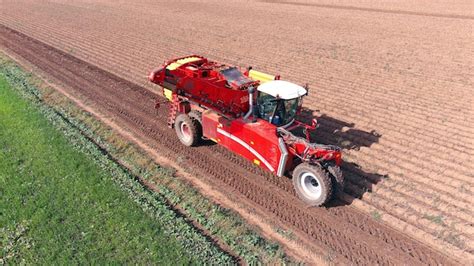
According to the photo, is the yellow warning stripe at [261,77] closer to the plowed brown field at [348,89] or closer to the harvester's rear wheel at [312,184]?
the plowed brown field at [348,89]

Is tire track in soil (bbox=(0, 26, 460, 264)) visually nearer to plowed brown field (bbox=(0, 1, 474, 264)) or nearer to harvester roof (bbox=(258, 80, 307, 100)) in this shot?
plowed brown field (bbox=(0, 1, 474, 264))

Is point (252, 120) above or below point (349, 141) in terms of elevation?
above

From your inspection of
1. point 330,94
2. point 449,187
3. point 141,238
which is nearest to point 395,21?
point 330,94

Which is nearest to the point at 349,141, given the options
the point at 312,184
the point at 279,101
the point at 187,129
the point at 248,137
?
the point at 312,184

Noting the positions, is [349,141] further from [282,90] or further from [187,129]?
[187,129]

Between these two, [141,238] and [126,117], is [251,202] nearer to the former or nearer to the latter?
[141,238]

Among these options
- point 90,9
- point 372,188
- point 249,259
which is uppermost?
point 372,188
